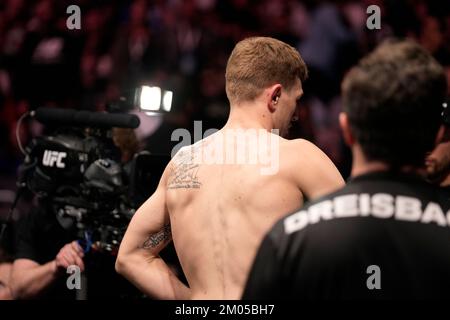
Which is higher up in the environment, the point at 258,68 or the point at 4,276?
the point at 258,68

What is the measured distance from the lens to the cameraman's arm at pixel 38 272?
3.16 m

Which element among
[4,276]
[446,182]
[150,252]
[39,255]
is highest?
[446,182]

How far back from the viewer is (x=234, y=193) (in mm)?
2242

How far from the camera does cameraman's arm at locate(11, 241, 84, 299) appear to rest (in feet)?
10.4

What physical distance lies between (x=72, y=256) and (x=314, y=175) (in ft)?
4.40

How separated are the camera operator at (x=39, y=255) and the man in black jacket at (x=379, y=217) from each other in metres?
2.14

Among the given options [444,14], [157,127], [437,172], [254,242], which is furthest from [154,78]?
[254,242]

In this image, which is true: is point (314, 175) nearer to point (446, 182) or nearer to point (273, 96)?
point (273, 96)

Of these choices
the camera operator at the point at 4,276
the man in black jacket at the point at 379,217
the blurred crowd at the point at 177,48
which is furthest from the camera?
the blurred crowd at the point at 177,48
